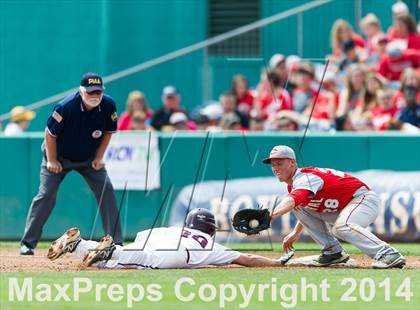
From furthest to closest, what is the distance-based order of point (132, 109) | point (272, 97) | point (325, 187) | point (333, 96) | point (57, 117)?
point (272, 97) → point (132, 109) → point (333, 96) → point (57, 117) → point (325, 187)

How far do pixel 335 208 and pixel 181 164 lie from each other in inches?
202

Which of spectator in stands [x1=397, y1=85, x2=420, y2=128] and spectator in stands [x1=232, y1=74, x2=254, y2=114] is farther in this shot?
spectator in stands [x1=232, y1=74, x2=254, y2=114]

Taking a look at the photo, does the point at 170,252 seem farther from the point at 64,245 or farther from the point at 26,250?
the point at 26,250

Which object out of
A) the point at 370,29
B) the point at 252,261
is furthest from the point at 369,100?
the point at 252,261

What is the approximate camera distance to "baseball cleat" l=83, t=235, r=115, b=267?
1052 cm

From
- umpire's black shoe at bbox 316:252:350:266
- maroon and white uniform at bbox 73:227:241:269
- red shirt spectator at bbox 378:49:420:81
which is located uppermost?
red shirt spectator at bbox 378:49:420:81

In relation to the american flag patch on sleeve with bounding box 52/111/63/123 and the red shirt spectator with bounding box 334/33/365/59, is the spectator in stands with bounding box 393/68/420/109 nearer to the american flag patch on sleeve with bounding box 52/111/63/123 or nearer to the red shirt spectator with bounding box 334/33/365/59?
the red shirt spectator with bounding box 334/33/365/59

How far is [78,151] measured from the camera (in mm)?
12672

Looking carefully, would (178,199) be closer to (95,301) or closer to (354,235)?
(354,235)

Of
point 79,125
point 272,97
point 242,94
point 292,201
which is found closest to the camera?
point 292,201

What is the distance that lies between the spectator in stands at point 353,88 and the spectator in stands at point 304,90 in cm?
57

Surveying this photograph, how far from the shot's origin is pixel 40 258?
12266 mm

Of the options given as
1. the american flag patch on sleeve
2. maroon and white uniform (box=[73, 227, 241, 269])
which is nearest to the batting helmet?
maroon and white uniform (box=[73, 227, 241, 269])

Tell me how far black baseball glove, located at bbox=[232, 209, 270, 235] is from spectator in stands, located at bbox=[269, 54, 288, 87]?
7.28 meters
